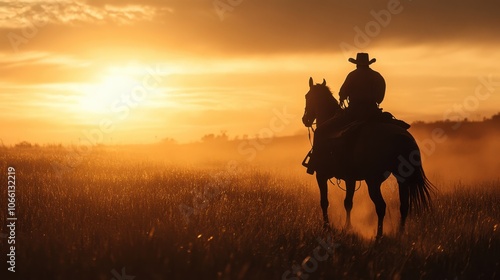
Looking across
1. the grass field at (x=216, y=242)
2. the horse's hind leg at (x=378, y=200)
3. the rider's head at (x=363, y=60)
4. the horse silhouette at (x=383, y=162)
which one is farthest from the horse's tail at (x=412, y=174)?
the rider's head at (x=363, y=60)

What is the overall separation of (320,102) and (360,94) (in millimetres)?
1360

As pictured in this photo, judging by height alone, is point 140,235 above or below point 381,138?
below

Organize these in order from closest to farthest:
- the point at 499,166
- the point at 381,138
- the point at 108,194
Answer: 1. the point at 381,138
2. the point at 108,194
3. the point at 499,166

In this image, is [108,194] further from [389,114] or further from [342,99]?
[389,114]

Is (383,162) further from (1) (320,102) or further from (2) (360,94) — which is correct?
(1) (320,102)

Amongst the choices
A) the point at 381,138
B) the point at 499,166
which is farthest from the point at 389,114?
the point at 499,166

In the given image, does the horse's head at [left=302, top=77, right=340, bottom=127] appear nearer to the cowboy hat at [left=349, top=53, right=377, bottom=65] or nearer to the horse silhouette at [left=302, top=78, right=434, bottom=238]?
the cowboy hat at [left=349, top=53, right=377, bottom=65]

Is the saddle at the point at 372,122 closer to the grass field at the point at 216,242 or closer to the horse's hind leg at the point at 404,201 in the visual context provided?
the horse's hind leg at the point at 404,201

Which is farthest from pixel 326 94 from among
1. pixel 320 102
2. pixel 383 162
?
pixel 383 162

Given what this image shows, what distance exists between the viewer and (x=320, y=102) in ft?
37.9

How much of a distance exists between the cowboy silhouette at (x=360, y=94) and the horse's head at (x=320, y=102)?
1.59 feet

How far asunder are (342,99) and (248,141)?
187ft

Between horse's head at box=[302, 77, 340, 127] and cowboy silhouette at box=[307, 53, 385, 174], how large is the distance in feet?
1.59

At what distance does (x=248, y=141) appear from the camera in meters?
67.9
